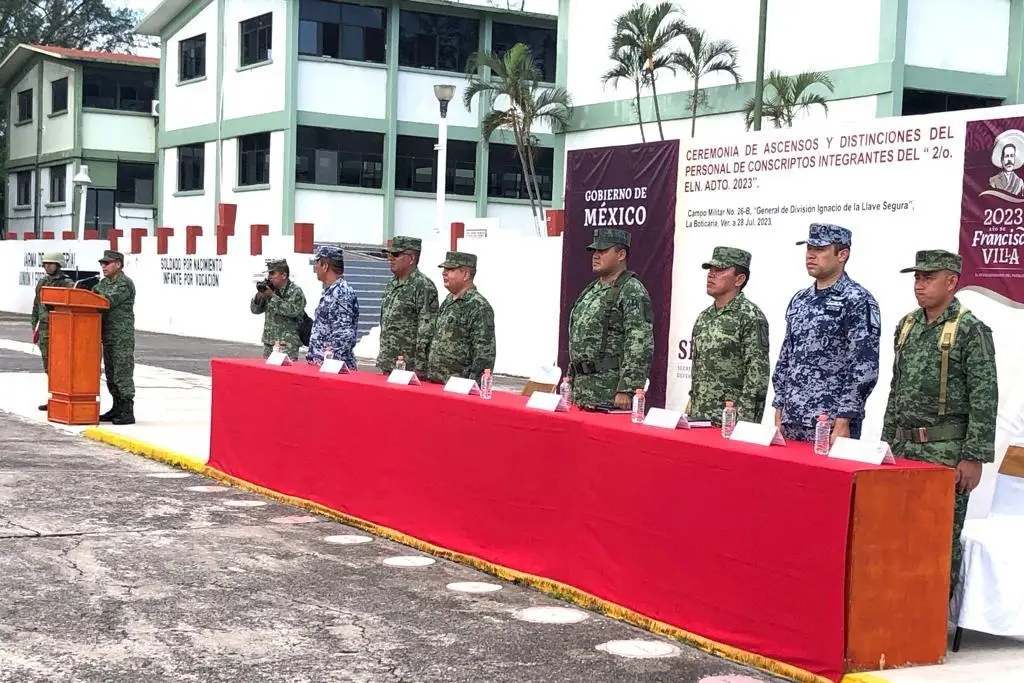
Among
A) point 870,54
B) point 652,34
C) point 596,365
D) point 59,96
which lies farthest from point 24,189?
point 596,365

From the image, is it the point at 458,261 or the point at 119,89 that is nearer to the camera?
the point at 458,261

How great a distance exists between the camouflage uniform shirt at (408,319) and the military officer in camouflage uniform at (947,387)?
173 inches

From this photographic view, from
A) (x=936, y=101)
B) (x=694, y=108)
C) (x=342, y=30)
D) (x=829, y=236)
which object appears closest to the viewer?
(x=829, y=236)

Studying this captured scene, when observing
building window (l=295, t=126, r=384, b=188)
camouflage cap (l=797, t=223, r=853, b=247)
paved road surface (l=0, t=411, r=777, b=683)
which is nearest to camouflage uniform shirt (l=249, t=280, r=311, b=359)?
paved road surface (l=0, t=411, r=777, b=683)

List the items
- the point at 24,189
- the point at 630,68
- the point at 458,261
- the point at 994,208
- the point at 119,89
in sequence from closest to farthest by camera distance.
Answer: the point at 994,208 < the point at 458,261 < the point at 630,68 < the point at 119,89 < the point at 24,189

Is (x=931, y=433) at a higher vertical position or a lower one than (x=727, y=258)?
lower

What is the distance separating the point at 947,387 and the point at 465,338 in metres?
3.88

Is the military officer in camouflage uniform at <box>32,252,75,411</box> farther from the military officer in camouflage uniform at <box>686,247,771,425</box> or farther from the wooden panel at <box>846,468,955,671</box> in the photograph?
the wooden panel at <box>846,468,955,671</box>

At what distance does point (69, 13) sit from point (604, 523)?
208 ft

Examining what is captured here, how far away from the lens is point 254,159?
3791 centimetres

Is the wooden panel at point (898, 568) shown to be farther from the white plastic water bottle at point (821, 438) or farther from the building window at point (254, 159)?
the building window at point (254, 159)

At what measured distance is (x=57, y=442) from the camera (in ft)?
42.1

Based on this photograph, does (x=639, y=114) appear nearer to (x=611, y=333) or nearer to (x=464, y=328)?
(x=464, y=328)

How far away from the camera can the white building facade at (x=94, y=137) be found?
48562 millimetres
